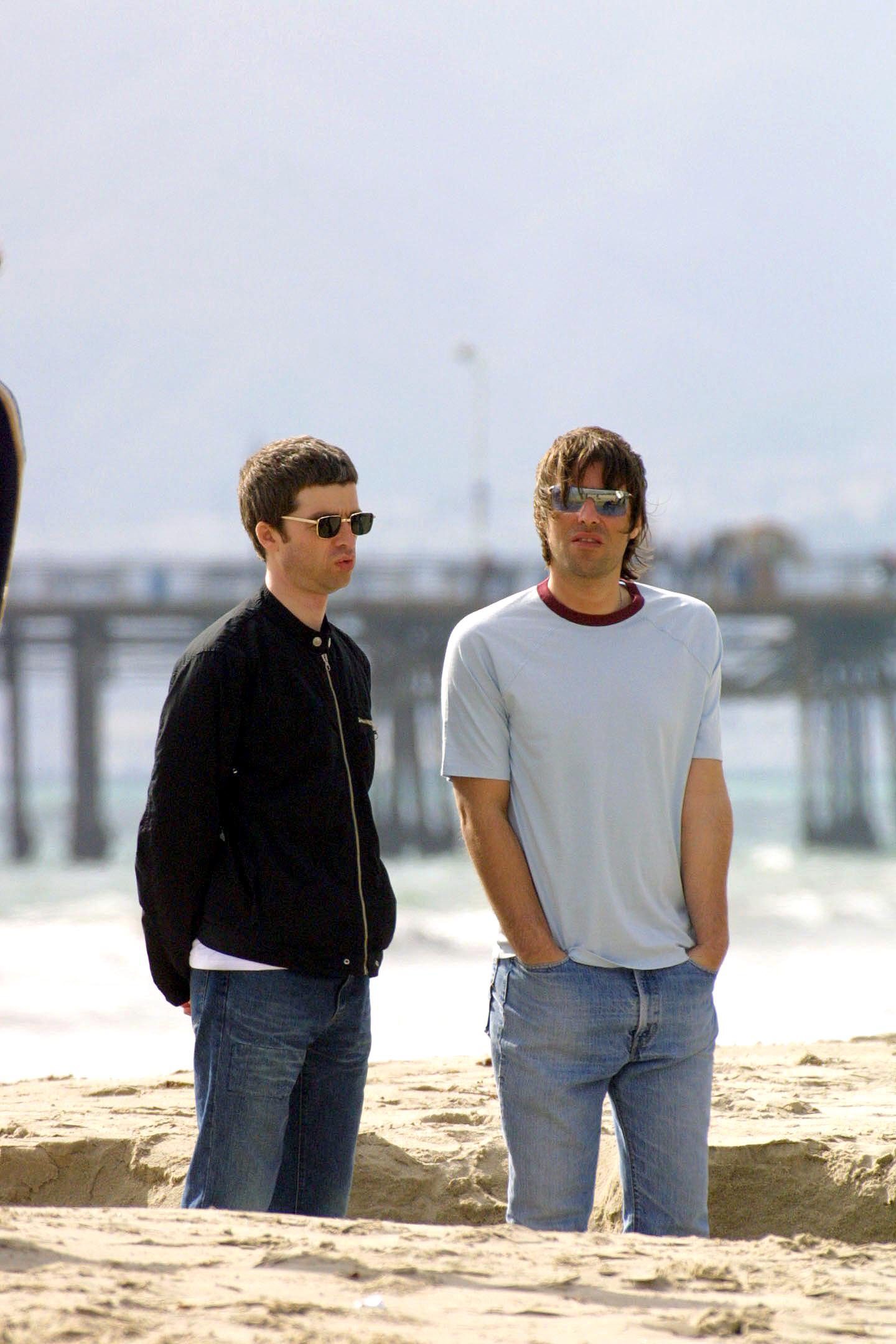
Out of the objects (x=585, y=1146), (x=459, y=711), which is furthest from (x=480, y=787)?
(x=585, y=1146)

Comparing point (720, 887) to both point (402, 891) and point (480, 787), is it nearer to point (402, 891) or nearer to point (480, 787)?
point (480, 787)

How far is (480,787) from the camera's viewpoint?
114 inches

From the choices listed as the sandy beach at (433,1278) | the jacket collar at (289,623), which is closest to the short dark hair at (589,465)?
the jacket collar at (289,623)

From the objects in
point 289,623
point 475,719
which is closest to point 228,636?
point 289,623

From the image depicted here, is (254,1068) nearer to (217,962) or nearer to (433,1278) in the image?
(217,962)

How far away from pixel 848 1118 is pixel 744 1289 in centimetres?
244

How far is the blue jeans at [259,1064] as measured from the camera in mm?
2965

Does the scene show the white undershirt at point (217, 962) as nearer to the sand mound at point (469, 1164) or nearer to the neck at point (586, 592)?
the neck at point (586, 592)

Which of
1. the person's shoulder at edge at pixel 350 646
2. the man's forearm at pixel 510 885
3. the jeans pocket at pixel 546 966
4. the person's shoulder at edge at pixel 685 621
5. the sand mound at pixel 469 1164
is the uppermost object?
the person's shoulder at edge at pixel 685 621

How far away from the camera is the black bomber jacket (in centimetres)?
296

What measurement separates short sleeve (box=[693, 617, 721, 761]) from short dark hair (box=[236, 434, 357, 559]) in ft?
2.63

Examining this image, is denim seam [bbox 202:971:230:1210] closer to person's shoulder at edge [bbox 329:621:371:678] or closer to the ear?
person's shoulder at edge [bbox 329:621:371:678]

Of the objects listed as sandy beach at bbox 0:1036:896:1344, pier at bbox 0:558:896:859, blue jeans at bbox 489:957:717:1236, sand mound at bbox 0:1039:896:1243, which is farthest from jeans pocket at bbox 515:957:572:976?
pier at bbox 0:558:896:859

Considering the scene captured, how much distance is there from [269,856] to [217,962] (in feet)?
0.74
